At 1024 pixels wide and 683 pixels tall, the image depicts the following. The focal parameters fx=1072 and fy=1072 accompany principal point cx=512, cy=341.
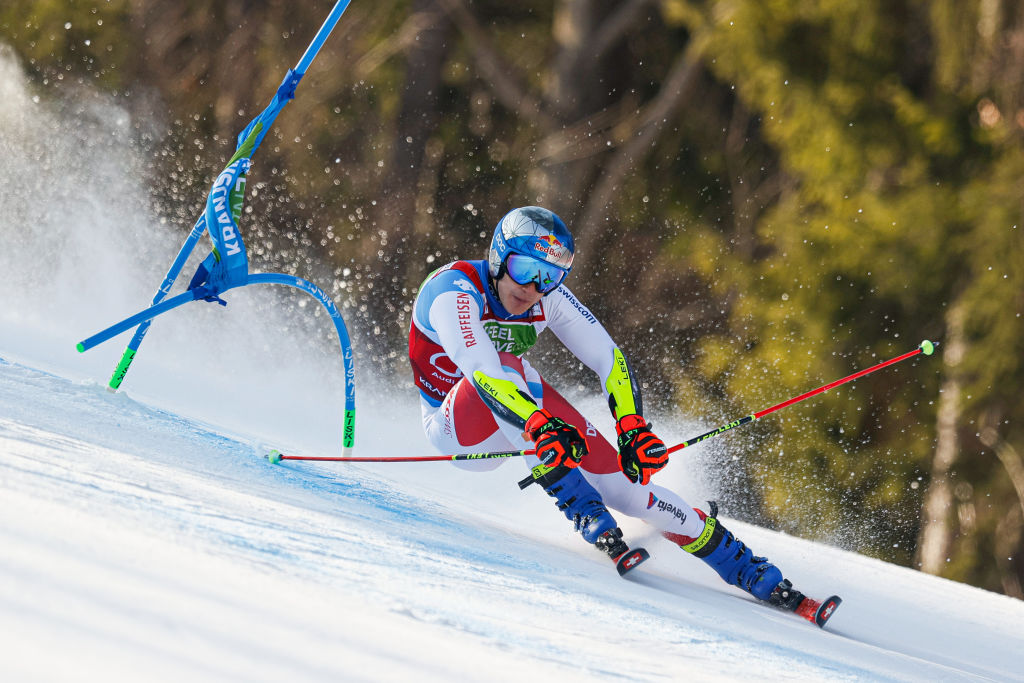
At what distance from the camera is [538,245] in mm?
3803

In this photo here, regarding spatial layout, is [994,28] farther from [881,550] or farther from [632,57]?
[881,550]

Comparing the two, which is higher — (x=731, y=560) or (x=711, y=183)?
(x=711, y=183)

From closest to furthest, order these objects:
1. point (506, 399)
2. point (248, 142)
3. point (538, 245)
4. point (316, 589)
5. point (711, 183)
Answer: point (316, 589) → point (506, 399) → point (538, 245) → point (248, 142) → point (711, 183)

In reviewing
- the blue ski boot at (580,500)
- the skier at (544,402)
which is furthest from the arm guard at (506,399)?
the blue ski boot at (580,500)

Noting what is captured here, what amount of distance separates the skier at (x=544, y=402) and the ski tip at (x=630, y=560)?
15 millimetres

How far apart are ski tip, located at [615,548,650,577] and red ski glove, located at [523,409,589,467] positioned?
0.34 metres

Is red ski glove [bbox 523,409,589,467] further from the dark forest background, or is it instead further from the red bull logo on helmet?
the dark forest background

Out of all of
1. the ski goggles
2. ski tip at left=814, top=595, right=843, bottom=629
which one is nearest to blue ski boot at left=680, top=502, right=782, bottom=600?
ski tip at left=814, top=595, right=843, bottom=629

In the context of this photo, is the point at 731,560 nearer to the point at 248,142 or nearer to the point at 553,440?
the point at 553,440

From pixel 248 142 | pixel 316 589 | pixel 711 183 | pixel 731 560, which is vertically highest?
pixel 711 183

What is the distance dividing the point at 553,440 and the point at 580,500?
346 mm

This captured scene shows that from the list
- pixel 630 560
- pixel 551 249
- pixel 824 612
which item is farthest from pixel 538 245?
pixel 824 612

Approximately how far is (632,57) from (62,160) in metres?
8.81

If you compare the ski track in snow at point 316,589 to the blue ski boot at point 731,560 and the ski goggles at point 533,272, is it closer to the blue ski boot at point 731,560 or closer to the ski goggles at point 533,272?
the blue ski boot at point 731,560
